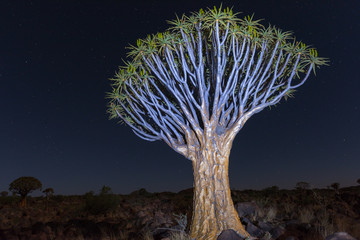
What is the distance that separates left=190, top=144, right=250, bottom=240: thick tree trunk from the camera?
264 inches

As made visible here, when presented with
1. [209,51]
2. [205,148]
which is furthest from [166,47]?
[205,148]

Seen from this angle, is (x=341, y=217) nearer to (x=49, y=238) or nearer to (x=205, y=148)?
(x=205, y=148)

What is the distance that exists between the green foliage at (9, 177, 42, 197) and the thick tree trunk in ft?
65.4

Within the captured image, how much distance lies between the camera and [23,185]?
22.3 metres

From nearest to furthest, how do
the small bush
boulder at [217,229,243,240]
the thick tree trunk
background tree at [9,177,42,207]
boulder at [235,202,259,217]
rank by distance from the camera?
boulder at [217,229,243,240] < the thick tree trunk < boulder at [235,202,259,217] < the small bush < background tree at [9,177,42,207]

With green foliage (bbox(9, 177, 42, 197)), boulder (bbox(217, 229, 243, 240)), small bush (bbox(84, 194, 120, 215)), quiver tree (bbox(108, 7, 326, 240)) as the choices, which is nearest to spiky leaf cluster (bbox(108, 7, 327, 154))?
quiver tree (bbox(108, 7, 326, 240))

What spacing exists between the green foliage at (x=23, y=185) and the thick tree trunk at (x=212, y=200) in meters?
19.9

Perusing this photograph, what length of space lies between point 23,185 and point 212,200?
20562mm

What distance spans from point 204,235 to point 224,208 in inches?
30.8

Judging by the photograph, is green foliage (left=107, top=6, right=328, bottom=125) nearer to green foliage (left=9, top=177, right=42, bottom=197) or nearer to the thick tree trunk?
the thick tree trunk

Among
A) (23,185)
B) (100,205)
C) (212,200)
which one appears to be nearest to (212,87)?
(212,200)

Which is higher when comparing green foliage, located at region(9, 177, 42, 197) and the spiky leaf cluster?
the spiky leaf cluster

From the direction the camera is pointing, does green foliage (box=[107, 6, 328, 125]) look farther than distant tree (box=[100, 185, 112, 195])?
No

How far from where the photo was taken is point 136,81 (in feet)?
27.7
